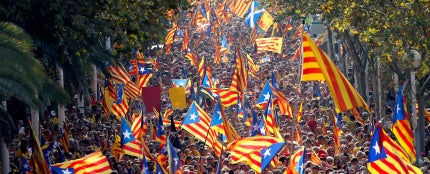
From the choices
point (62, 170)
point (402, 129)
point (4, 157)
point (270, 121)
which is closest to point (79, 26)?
point (4, 157)

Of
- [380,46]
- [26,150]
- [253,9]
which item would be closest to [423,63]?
[380,46]

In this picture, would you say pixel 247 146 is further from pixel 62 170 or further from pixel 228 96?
pixel 228 96

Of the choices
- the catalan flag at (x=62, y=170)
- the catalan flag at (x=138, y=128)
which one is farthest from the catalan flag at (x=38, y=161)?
the catalan flag at (x=138, y=128)

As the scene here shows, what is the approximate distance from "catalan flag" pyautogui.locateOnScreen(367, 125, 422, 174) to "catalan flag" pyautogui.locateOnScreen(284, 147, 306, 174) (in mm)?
1331

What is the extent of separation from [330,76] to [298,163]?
1.44m

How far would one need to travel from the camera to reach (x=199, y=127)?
25.4 metres

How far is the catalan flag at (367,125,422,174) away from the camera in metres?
18.9

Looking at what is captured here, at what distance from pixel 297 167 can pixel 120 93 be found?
1118 cm

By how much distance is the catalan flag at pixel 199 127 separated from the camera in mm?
25203

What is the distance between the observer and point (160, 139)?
2594cm

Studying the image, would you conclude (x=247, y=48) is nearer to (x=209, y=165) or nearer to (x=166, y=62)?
(x=166, y=62)

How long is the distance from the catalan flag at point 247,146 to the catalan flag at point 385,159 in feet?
10.5

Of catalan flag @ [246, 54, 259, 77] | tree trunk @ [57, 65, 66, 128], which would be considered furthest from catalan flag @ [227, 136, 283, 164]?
catalan flag @ [246, 54, 259, 77]

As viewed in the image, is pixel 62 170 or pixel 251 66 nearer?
pixel 62 170
